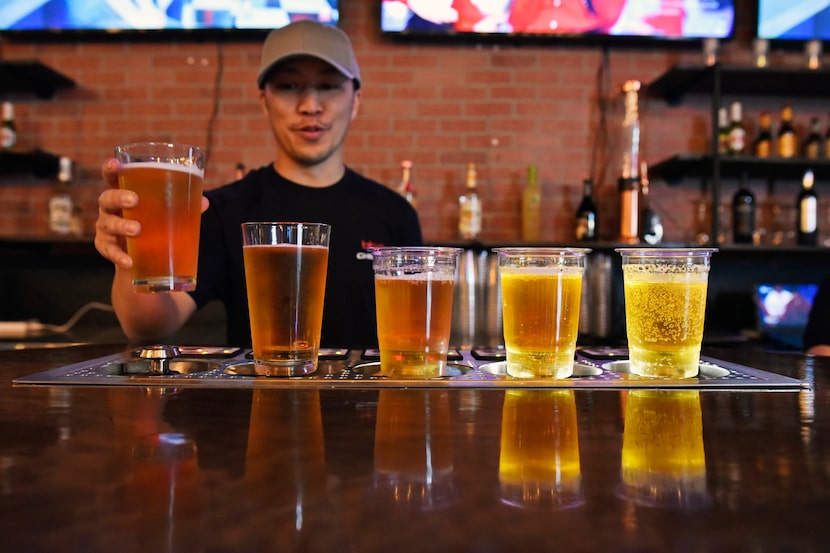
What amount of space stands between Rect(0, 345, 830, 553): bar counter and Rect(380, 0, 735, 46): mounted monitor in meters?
2.42

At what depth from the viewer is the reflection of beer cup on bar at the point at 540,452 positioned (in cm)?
34

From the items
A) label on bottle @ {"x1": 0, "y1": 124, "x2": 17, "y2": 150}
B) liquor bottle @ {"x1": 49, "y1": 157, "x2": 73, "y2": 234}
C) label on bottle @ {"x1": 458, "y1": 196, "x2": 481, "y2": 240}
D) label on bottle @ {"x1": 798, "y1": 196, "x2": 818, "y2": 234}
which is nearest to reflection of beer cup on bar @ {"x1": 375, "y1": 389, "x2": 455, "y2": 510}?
label on bottle @ {"x1": 458, "y1": 196, "x2": 481, "y2": 240}

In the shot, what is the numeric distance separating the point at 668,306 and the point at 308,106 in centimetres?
123

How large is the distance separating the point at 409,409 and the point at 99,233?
0.59 metres

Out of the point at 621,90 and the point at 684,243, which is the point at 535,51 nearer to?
the point at 621,90

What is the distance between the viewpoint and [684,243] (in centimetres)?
279

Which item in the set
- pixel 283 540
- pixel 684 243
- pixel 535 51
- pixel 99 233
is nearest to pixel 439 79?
pixel 535 51

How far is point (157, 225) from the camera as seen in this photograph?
0.77m

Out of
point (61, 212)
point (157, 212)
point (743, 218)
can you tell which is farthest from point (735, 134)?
point (61, 212)

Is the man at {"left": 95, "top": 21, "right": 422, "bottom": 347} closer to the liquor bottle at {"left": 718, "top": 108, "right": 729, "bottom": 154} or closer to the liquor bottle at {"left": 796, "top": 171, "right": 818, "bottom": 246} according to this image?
the liquor bottle at {"left": 718, "top": 108, "right": 729, "bottom": 154}

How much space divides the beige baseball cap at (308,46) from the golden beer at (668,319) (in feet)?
3.76

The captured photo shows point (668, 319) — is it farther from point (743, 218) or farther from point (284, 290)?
point (743, 218)

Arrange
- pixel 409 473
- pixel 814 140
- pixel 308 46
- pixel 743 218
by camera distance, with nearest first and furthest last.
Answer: pixel 409 473 → pixel 308 46 → pixel 743 218 → pixel 814 140

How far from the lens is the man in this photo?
1.68 m
